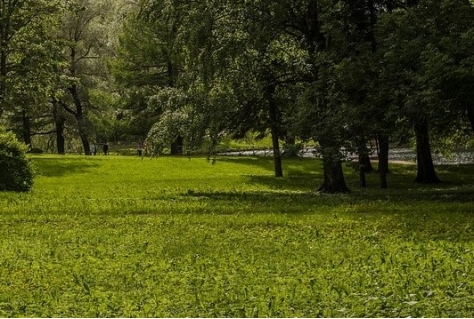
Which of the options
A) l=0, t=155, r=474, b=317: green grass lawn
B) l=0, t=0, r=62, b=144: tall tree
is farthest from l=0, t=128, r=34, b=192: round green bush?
l=0, t=0, r=62, b=144: tall tree

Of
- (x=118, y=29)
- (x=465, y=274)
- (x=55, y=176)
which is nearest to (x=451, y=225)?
(x=465, y=274)

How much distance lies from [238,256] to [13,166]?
51.4 feet

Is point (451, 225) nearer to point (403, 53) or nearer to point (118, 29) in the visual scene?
point (403, 53)

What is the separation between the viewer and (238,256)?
11188mm

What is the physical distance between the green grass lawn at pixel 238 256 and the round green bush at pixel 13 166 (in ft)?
8.14

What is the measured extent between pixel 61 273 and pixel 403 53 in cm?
1222

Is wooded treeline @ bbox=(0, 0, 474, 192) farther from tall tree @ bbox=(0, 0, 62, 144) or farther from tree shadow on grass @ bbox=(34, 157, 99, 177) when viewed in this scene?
tall tree @ bbox=(0, 0, 62, 144)

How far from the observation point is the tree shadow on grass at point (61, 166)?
111 feet

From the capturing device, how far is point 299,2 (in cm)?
2314

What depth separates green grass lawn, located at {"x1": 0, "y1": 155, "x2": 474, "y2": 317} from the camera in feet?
26.4

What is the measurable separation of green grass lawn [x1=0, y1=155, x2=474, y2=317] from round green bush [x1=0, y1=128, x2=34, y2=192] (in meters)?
2.48

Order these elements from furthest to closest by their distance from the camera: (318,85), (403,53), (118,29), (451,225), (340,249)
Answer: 1. (118,29)
2. (318,85)
3. (403,53)
4. (451,225)
5. (340,249)

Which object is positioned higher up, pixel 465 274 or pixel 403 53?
pixel 403 53

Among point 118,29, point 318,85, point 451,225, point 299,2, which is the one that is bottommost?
point 451,225
